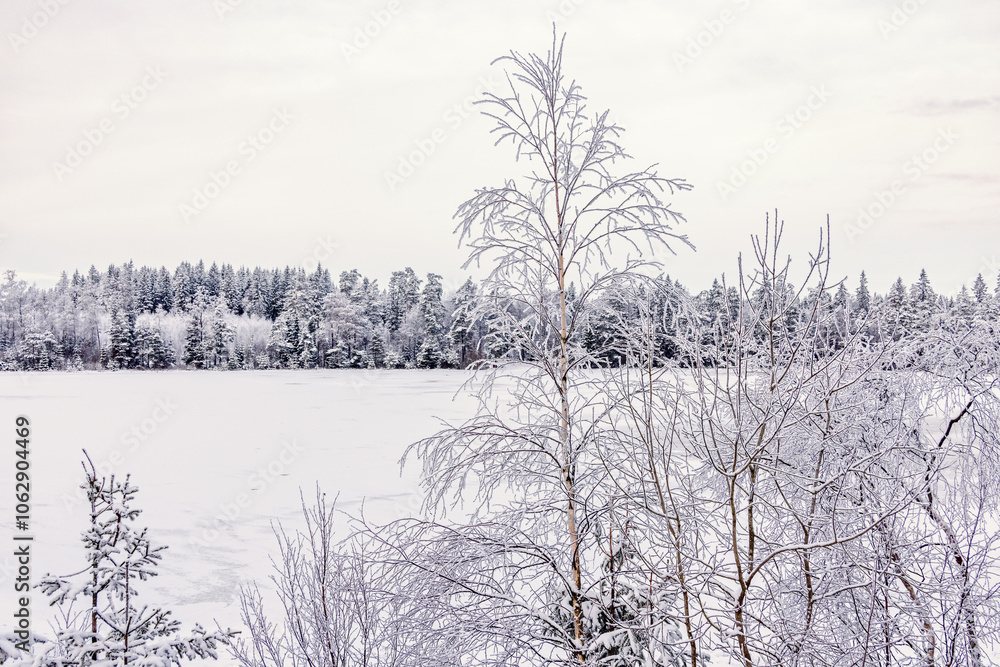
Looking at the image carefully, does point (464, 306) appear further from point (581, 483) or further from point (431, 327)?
point (431, 327)

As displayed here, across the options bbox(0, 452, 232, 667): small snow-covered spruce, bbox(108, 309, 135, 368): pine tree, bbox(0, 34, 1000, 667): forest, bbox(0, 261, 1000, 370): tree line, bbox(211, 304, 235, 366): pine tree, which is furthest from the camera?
bbox(211, 304, 235, 366): pine tree

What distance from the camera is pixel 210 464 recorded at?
66.9 feet

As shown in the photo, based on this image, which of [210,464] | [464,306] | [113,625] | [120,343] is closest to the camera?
[464,306]

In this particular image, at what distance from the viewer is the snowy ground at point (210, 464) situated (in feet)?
40.9

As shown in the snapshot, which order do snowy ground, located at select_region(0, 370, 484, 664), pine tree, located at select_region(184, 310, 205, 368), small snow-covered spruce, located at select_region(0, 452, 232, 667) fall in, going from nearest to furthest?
small snow-covered spruce, located at select_region(0, 452, 232, 667) < snowy ground, located at select_region(0, 370, 484, 664) < pine tree, located at select_region(184, 310, 205, 368)

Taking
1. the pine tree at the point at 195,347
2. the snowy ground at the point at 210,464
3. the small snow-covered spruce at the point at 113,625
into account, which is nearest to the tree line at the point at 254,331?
the pine tree at the point at 195,347

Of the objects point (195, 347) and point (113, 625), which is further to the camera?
point (195, 347)

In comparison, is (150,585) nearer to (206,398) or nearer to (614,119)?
(614,119)

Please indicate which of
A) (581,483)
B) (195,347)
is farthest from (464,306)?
(195,347)

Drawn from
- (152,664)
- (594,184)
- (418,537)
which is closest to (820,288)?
(594,184)

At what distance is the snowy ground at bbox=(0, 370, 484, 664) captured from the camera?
40.9 ft

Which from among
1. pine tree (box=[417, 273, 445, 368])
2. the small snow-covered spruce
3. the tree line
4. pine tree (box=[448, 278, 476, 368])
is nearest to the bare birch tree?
pine tree (box=[448, 278, 476, 368])

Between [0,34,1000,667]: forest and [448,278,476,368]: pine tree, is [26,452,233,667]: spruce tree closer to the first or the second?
[0,34,1000,667]: forest

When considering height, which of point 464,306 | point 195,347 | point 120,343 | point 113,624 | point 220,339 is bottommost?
point 113,624
